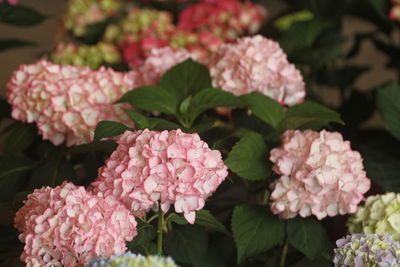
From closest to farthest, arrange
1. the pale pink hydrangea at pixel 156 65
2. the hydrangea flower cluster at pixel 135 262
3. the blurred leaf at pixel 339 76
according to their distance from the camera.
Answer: the hydrangea flower cluster at pixel 135 262
the pale pink hydrangea at pixel 156 65
the blurred leaf at pixel 339 76

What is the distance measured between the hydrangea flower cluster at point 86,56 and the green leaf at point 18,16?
172 millimetres

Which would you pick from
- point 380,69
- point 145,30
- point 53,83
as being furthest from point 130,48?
point 380,69

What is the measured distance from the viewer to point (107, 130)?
29.6 inches

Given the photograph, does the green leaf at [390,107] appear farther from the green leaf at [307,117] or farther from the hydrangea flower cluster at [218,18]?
the hydrangea flower cluster at [218,18]

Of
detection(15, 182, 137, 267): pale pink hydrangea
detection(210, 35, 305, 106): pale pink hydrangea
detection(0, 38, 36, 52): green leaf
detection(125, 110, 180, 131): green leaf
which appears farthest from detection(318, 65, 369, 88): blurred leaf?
detection(15, 182, 137, 267): pale pink hydrangea

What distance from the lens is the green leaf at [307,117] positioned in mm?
855

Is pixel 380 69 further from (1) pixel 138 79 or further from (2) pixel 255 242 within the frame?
(2) pixel 255 242

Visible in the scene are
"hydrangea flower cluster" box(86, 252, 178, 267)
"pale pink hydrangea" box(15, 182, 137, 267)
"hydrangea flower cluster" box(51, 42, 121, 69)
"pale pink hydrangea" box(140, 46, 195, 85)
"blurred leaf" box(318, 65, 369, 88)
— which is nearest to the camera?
"hydrangea flower cluster" box(86, 252, 178, 267)

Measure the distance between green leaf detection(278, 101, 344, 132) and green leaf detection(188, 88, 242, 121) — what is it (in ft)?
0.23

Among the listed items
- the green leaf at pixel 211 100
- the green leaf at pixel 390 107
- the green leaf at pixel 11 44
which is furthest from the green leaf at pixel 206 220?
the green leaf at pixel 11 44

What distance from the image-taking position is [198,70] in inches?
36.6

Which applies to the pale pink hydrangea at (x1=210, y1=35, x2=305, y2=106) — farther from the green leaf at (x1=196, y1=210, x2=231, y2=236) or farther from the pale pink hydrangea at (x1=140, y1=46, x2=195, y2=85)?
the green leaf at (x1=196, y1=210, x2=231, y2=236)

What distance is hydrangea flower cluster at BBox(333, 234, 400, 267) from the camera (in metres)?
0.67

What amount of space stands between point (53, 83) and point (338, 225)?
56 centimetres
